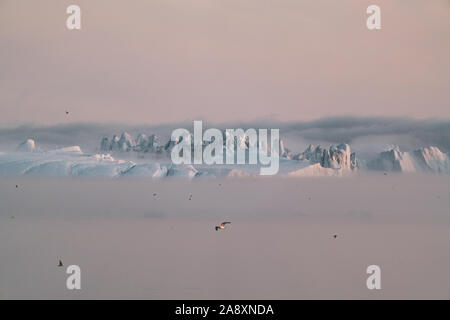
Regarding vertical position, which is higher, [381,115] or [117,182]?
[381,115]

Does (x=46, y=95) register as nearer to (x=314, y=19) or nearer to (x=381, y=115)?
(x=314, y=19)

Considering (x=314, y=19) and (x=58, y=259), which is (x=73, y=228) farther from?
(x=314, y=19)

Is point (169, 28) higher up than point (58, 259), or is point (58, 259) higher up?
point (169, 28)

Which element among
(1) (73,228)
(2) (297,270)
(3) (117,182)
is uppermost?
(3) (117,182)
